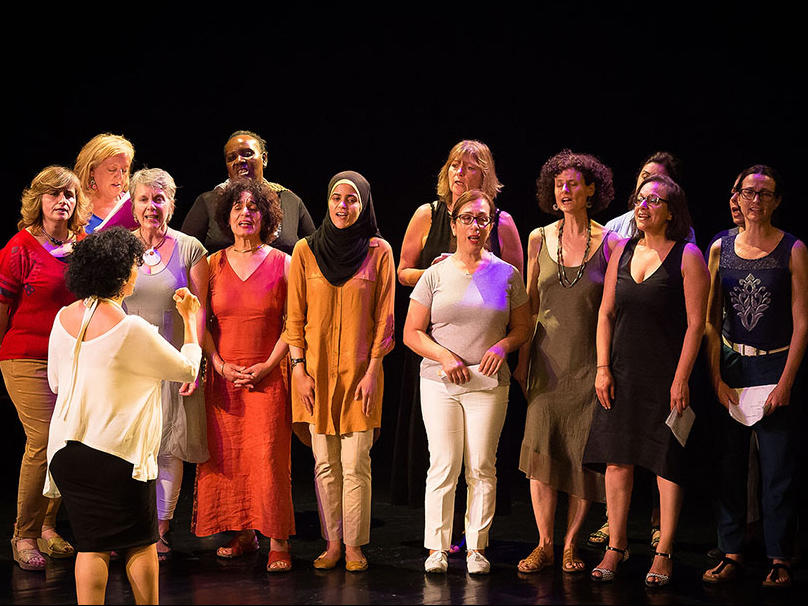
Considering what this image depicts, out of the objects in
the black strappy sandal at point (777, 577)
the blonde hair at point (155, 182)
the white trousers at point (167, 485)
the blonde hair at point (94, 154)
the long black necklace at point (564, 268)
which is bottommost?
the black strappy sandal at point (777, 577)

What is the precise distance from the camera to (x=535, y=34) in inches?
244

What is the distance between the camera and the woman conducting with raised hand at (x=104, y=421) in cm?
309

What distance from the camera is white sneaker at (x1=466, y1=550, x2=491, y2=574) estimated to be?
3.96m

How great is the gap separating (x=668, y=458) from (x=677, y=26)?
3200mm

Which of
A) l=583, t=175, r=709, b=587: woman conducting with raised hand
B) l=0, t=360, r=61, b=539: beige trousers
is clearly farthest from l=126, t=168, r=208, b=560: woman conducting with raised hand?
l=583, t=175, r=709, b=587: woman conducting with raised hand

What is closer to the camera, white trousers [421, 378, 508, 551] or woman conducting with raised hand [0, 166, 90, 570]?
white trousers [421, 378, 508, 551]

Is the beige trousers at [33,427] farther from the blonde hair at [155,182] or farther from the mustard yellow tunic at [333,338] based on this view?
the mustard yellow tunic at [333,338]

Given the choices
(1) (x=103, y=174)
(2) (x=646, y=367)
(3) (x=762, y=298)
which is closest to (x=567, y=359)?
(2) (x=646, y=367)

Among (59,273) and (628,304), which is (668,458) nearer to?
(628,304)

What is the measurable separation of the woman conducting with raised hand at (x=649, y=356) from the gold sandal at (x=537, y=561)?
0.80 ft

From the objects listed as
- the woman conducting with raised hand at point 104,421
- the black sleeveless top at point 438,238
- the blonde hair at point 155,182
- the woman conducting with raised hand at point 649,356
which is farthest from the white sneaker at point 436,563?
the blonde hair at point 155,182

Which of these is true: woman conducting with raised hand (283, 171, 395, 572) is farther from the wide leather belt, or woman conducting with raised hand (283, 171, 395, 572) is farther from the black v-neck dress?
the wide leather belt

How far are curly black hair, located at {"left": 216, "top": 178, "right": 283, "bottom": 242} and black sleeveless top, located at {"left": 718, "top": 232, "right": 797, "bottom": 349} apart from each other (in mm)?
1984

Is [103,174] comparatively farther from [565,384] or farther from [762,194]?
[762,194]
